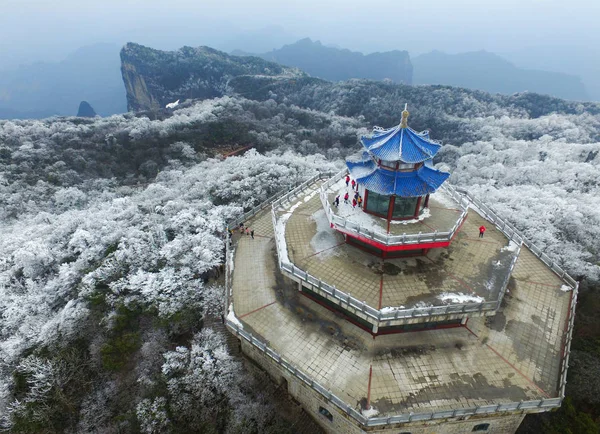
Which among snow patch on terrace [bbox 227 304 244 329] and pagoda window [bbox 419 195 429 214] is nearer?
snow patch on terrace [bbox 227 304 244 329]

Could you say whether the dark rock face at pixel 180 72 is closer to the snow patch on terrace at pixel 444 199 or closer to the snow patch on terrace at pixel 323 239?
the snow patch on terrace at pixel 323 239

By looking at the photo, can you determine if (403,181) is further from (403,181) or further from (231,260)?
(231,260)

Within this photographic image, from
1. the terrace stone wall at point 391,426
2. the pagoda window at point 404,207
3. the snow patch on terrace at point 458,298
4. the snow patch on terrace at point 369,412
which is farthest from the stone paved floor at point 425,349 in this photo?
the pagoda window at point 404,207

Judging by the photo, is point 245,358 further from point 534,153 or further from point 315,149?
point 534,153

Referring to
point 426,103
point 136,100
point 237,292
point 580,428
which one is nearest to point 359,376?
point 237,292

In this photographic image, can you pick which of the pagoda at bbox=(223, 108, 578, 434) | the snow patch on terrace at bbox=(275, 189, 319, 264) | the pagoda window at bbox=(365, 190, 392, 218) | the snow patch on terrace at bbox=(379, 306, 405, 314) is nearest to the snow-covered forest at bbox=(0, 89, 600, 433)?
the pagoda at bbox=(223, 108, 578, 434)

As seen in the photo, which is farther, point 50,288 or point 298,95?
point 298,95

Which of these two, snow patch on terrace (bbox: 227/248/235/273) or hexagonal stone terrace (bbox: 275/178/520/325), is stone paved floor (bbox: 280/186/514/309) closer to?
hexagonal stone terrace (bbox: 275/178/520/325)
